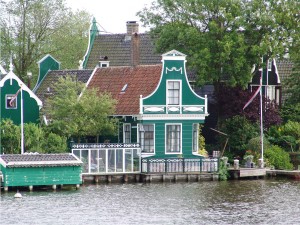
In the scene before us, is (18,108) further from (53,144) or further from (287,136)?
(287,136)

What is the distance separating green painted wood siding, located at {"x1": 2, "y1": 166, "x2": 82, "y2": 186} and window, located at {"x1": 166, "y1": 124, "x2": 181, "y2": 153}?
9891 mm

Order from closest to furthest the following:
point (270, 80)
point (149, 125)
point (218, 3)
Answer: point (149, 125), point (218, 3), point (270, 80)

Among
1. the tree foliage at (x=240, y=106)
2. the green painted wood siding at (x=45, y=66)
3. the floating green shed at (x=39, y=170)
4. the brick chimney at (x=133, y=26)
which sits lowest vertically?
the floating green shed at (x=39, y=170)

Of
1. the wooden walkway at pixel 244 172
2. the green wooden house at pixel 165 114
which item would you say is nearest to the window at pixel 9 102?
the green wooden house at pixel 165 114

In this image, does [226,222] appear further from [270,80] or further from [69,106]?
[270,80]

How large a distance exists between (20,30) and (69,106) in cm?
2011

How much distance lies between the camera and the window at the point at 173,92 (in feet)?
241

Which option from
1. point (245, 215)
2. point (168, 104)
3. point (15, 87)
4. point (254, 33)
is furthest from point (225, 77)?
point (245, 215)

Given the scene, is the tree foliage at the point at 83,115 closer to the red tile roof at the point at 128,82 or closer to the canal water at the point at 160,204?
the red tile roof at the point at 128,82

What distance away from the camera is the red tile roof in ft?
244

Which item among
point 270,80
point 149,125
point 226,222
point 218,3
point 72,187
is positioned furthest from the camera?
point 270,80

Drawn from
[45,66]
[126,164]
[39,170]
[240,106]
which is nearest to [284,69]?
[240,106]

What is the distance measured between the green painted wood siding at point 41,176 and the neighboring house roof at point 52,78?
15.4 meters

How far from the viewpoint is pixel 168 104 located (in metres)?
73.2
